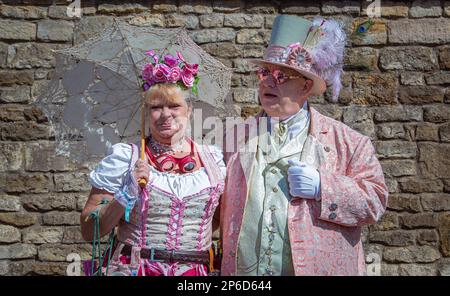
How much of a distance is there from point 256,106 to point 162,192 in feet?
8.67

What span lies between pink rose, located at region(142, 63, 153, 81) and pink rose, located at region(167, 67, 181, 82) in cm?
→ 8

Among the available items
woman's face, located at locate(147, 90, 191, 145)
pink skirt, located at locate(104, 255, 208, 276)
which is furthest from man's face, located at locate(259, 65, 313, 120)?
pink skirt, located at locate(104, 255, 208, 276)

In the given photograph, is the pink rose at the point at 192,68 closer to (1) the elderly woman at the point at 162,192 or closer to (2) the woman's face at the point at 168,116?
(1) the elderly woman at the point at 162,192

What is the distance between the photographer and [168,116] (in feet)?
11.2

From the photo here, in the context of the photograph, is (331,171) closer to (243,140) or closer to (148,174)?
(243,140)

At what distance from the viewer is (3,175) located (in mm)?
5844

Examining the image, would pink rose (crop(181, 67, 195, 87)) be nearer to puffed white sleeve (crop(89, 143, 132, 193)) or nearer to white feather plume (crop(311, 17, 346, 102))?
puffed white sleeve (crop(89, 143, 132, 193))

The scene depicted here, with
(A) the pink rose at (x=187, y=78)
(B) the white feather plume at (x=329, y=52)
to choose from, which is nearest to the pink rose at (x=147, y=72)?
(A) the pink rose at (x=187, y=78)

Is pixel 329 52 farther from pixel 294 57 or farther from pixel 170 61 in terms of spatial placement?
pixel 170 61

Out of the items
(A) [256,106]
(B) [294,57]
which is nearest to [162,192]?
(B) [294,57]

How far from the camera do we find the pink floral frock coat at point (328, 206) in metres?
3.43
